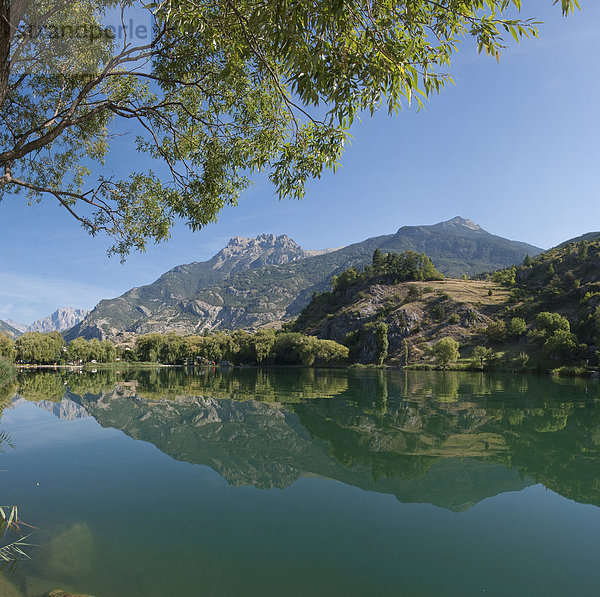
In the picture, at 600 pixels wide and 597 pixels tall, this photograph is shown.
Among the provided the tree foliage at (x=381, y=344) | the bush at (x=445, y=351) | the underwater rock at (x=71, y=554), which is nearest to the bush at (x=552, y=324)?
the bush at (x=445, y=351)

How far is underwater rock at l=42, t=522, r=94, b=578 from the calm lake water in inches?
1.1

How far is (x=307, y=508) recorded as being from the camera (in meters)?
7.17

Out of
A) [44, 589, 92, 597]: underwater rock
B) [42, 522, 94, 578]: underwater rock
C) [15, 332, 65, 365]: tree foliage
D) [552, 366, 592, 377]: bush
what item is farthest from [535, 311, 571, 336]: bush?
[15, 332, 65, 365]: tree foliage

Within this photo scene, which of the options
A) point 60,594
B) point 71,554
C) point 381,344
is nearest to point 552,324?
point 381,344

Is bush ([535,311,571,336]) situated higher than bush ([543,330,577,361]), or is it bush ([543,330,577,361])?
bush ([535,311,571,336])

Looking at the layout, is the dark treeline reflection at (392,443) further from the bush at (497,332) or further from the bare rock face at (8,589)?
the bush at (497,332)

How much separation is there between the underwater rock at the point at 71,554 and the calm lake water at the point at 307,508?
0.09 feet

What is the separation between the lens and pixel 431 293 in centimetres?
12681

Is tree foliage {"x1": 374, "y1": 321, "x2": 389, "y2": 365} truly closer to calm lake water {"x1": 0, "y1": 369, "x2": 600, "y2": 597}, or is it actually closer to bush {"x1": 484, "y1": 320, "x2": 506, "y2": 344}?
bush {"x1": 484, "y1": 320, "x2": 506, "y2": 344}

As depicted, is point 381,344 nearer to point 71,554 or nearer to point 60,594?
point 71,554

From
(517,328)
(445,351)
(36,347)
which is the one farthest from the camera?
(517,328)

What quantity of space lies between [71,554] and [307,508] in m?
4.05

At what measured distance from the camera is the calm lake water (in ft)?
16.0

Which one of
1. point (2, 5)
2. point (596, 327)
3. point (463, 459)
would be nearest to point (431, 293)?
point (596, 327)
